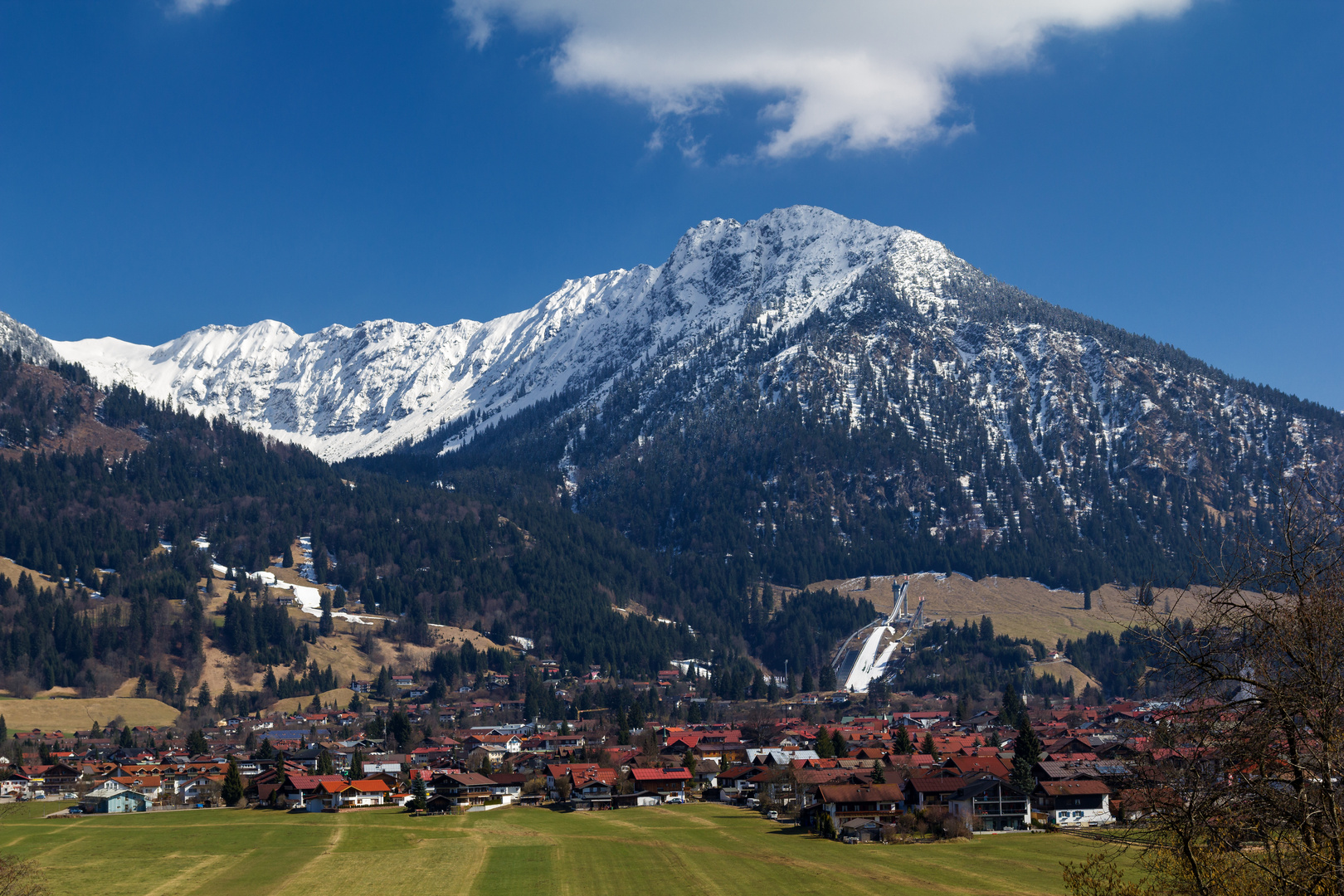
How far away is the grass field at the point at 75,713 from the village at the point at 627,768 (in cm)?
594

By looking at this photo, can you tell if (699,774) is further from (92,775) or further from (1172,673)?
(1172,673)

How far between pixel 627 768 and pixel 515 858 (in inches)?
1825

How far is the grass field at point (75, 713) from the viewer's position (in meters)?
176

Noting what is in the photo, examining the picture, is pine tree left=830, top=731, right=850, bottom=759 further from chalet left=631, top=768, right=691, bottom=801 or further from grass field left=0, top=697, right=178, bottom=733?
grass field left=0, top=697, right=178, bottom=733

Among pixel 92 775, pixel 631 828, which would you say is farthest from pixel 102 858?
pixel 92 775

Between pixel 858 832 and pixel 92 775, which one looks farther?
pixel 92 775

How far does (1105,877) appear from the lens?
20.1 metres

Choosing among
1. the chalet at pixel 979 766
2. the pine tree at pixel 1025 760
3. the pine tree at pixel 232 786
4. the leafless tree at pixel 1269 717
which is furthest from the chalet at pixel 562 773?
the leafless tree at pixel 1269 717

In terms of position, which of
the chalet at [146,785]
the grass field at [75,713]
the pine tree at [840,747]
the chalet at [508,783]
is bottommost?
the chalet at [508,783]

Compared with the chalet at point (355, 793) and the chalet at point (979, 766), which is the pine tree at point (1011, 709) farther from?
the chalet at point (355, 793)

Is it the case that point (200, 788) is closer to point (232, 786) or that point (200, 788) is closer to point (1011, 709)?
point (232, 786)

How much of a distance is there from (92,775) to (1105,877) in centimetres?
13568

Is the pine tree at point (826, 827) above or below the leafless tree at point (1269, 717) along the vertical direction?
below

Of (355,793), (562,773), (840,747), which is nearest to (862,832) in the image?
(840,747)
